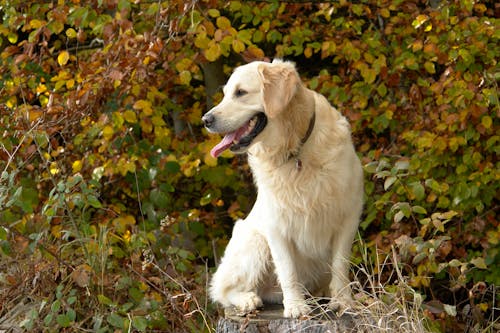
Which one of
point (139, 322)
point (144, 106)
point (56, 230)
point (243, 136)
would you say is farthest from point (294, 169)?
point (56, 230)

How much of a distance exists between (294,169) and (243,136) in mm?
304

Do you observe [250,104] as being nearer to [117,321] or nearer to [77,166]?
[117,321]

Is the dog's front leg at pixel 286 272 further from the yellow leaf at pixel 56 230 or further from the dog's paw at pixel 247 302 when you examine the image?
the yellow leaf at pixel 56 230

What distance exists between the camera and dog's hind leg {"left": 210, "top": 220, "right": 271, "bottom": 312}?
4.17 m

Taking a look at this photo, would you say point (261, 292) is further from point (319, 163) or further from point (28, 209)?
point (28, 209)

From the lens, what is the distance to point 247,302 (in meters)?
4.10

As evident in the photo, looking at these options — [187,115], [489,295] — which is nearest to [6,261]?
[187,115]

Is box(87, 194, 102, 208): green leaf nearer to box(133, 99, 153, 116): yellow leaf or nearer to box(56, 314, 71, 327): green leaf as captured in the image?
box(56, 314, 71, 327): green leaf

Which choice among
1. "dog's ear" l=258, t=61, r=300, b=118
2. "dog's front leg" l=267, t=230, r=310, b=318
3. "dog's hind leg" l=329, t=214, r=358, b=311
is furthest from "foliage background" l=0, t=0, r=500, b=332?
"dog's ear" l=258, t=61, r=300, b=118

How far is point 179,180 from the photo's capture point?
23.1 feet

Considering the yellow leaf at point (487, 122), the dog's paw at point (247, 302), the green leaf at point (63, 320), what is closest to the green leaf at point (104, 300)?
the green leaf at point (63, 320)

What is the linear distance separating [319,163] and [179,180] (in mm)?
3279

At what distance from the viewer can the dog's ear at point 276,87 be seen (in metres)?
3.81

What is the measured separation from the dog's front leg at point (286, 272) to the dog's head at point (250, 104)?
1.62 feet
